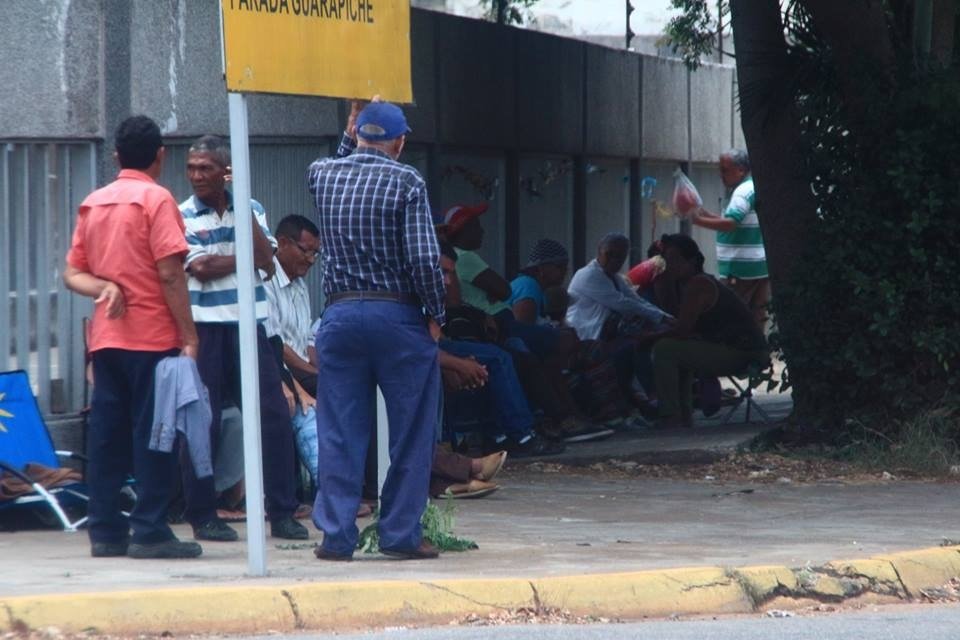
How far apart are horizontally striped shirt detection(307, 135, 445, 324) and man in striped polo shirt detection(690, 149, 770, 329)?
8.19 m

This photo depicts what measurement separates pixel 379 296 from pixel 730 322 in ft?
20.7

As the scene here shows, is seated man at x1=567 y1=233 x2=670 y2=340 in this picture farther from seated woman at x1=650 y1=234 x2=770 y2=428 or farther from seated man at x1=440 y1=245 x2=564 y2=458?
seated man at x1=440 y1=245 x2=564 y2=458

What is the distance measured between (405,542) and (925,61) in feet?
16.6

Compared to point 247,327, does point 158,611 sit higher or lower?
lower

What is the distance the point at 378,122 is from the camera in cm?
760

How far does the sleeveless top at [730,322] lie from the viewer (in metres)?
13.4

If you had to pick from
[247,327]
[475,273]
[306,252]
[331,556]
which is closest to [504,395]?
[475,273]

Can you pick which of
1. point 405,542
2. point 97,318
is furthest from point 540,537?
point 97,318

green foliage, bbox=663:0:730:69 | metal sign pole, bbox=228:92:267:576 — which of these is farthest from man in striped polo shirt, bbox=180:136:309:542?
green foliage, bbox=663:0:730:69

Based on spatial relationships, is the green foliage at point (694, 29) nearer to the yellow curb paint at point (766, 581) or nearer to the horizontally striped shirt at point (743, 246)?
the horizontally striped shirt at point (743, 246)

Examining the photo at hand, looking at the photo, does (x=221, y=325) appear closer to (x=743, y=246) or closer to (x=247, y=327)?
(x=247, y=327)

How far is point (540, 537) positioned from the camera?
865cm

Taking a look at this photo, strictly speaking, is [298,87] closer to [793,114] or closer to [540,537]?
[540,537]

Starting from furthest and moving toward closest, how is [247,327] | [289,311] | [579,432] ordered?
[579,432] → [289,311] → [247,327]
